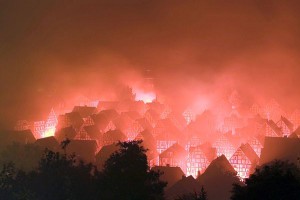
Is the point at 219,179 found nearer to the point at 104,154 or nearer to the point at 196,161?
the point at 196,161

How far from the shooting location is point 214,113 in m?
47.2

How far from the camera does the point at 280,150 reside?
32406mm

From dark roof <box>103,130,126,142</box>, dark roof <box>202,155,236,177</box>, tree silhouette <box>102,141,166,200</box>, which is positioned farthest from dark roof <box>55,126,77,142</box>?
tree silhouette <box>102,141,166,200</box>

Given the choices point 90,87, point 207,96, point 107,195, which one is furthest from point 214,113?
point 107,195

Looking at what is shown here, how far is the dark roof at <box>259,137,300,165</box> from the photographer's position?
31734mm

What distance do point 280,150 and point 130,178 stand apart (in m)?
16.7

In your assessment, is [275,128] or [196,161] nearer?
[196,161]

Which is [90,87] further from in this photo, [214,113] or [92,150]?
[92,150]

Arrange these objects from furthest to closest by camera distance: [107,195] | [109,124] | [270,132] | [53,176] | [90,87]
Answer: [90,87], [109,124], [270,132], [53,176], [107,195]

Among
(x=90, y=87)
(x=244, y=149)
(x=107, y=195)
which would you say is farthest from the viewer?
(x=90, y=87)

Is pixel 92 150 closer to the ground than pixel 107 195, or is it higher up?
higher up

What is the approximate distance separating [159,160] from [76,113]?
14529 millimetres

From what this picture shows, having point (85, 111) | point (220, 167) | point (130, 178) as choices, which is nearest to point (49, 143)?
point (85, 111)

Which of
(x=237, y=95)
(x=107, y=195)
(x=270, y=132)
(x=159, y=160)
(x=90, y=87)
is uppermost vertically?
(x=90, y=87)
